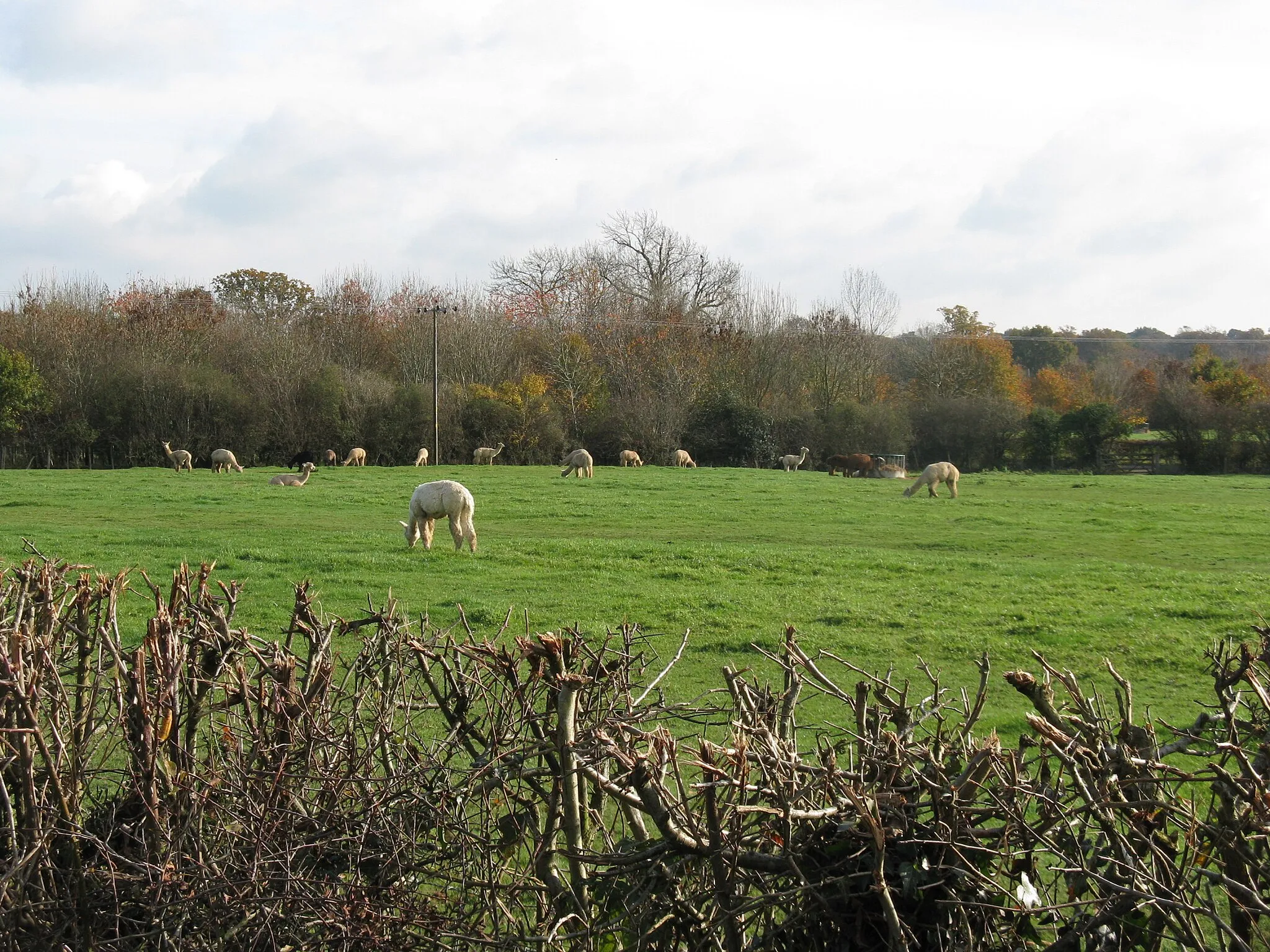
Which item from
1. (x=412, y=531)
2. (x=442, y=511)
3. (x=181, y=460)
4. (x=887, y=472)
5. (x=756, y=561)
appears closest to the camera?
(x=756, y=561)

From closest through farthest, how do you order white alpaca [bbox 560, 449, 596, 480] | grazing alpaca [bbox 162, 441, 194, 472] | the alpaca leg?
the alpaca leg, white alpaca [bbox 560, 449, 596, 480], grazing alpaca [bbox 162, 441, 194, 472]

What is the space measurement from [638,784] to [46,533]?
1861 centimetres

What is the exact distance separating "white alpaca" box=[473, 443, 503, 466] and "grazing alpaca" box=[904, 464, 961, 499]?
21.3 metres

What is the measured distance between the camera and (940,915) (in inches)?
110

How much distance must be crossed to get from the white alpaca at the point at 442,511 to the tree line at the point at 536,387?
1247 inches

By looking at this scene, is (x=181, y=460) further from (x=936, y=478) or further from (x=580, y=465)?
(x=936, y=478)

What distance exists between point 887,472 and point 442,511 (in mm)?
29102

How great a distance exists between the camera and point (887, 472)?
4312 cm

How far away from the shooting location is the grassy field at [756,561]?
35.5 ft

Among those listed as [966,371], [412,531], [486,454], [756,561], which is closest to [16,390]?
[486,454]

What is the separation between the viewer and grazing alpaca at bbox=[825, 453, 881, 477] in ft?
143

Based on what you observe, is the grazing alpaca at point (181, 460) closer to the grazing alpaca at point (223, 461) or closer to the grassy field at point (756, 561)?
the grazing alpaca at point (223, 461)

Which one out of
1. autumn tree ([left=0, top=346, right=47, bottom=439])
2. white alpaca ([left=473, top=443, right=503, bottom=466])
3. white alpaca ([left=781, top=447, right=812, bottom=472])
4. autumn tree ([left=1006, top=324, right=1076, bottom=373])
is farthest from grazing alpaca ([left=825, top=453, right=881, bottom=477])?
autumn tree ([left=1006, top=324, right=1076, bottom=373])

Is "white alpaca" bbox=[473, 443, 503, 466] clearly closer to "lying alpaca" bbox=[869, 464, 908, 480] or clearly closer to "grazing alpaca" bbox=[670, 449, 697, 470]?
"grazing alpaca" bbox=[670, 449, 697, 470]
